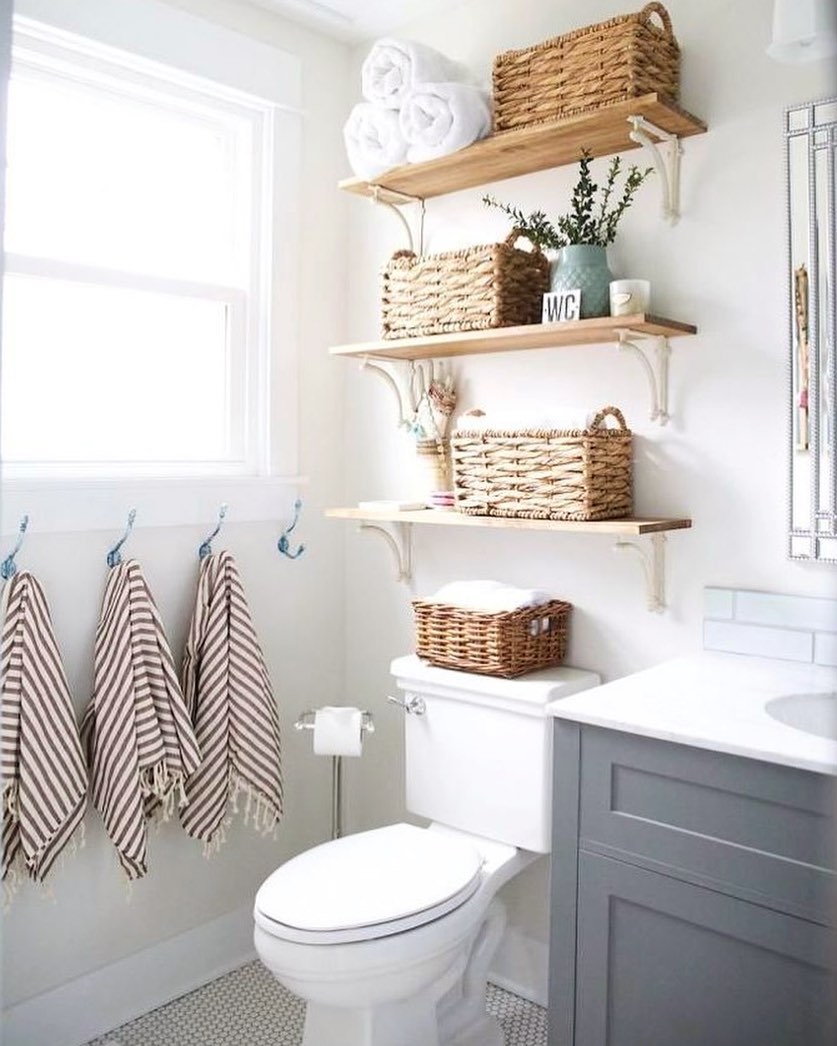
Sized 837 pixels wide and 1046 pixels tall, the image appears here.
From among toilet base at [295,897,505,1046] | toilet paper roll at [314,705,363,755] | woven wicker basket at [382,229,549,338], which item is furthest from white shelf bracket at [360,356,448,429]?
toilet base at [295,897,505,1046]

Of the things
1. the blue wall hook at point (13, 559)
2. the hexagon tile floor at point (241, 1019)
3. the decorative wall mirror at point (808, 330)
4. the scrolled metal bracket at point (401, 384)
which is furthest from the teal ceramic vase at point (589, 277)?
the hexagon tile floor at point (241, 1019)

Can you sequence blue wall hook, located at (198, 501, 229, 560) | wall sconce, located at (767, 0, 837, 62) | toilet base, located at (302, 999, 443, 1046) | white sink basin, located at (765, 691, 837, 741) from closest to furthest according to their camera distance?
wall sconce, located at (767, 0, 837, 62)
white sink basin, located at (765, 691, 837, 741)
toilet base, located at (302, 999, 443, 1046)
blue wall hook, located at (198, 501, 229, 560)

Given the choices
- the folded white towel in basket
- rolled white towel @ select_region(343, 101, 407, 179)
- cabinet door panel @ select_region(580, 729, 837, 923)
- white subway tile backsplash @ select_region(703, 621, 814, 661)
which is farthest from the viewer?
rolled white towel @ select_region(343, 101, 407, 179)

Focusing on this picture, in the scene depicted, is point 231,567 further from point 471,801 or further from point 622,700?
point 622,700

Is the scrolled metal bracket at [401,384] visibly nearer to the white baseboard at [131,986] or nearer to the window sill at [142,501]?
the window sill at [142,501]

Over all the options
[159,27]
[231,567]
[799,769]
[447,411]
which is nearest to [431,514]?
[447,411]

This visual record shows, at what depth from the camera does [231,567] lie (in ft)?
7.29

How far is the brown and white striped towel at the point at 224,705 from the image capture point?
215cm

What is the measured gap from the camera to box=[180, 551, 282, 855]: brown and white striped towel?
2.15 metres

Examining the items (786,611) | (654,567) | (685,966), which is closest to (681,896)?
(685,966)

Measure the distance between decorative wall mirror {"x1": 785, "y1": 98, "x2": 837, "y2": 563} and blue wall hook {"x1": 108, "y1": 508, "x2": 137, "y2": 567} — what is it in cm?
133

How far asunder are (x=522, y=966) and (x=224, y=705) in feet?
2.96

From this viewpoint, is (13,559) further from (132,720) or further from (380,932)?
(380,932)

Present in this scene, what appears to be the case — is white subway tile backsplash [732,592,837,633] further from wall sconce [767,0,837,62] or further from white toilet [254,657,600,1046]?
wall sconce [767,0,837,62]
